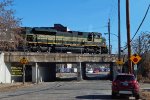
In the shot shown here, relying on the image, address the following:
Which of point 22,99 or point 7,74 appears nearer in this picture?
point 22,99

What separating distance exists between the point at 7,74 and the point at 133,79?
37289mm

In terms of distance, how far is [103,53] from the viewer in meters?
75.6

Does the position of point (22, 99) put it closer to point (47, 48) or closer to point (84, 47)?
point (47, 48)

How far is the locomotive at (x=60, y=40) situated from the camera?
64.9 meters

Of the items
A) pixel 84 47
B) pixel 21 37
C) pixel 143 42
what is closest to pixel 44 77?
pixel 84 47

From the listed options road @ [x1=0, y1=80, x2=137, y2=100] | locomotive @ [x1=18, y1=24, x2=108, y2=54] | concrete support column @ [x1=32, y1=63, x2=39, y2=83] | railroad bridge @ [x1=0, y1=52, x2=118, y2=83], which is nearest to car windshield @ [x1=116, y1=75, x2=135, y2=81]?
road @ [x1=0, y1=80, x2=137, y2=100]

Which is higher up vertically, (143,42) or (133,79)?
(143,42)

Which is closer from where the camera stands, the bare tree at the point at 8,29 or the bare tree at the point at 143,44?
the bare tree at the point at 8,29

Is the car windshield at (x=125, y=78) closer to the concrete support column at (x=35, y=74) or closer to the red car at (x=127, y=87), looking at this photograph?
the red car at (x=127, y=87)

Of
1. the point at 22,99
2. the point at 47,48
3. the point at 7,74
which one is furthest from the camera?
the point at 47,48

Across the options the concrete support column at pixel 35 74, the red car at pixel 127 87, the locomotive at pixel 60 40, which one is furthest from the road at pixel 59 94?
the concrete support column at pixel 35 74

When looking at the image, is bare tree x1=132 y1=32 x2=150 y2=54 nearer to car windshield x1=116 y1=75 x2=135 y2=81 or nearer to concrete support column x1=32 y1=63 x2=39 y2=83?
concrete support column x1=32 y1=63 x2=39 y2=83

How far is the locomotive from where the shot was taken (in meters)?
64.9

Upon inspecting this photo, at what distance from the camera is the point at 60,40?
224 ft
